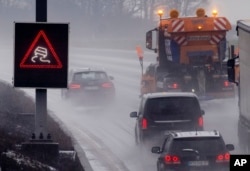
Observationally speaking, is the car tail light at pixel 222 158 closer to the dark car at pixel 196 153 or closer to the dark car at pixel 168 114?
the dark car at pixel 196 153

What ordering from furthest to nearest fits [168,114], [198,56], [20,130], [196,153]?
[198,56]
[168,114]
[20,130]
[196,153]

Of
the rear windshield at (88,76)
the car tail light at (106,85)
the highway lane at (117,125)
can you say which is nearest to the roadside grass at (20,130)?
the highway lane at (117,125)

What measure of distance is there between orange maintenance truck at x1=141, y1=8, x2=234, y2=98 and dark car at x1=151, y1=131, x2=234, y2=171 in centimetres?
1565

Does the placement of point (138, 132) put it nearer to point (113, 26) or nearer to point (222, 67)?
point (222, 67)

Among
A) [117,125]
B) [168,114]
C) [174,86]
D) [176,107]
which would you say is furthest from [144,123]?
[117,125]

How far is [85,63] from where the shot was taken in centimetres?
7850

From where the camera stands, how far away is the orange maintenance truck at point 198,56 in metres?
34.3

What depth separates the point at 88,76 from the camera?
133 feet

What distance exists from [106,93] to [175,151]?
22116 mm

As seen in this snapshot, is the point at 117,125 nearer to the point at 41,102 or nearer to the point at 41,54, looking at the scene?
the point at 41,102

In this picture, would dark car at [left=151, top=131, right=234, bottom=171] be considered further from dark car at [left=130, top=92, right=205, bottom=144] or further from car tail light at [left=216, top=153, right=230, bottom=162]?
dark car at [left=130, top=92, right=205, bottom=144]

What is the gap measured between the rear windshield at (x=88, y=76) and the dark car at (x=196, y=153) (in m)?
21.9

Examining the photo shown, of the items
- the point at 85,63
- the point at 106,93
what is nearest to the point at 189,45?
the point at 106,93

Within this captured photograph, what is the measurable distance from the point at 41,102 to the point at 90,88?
21.9 meters
